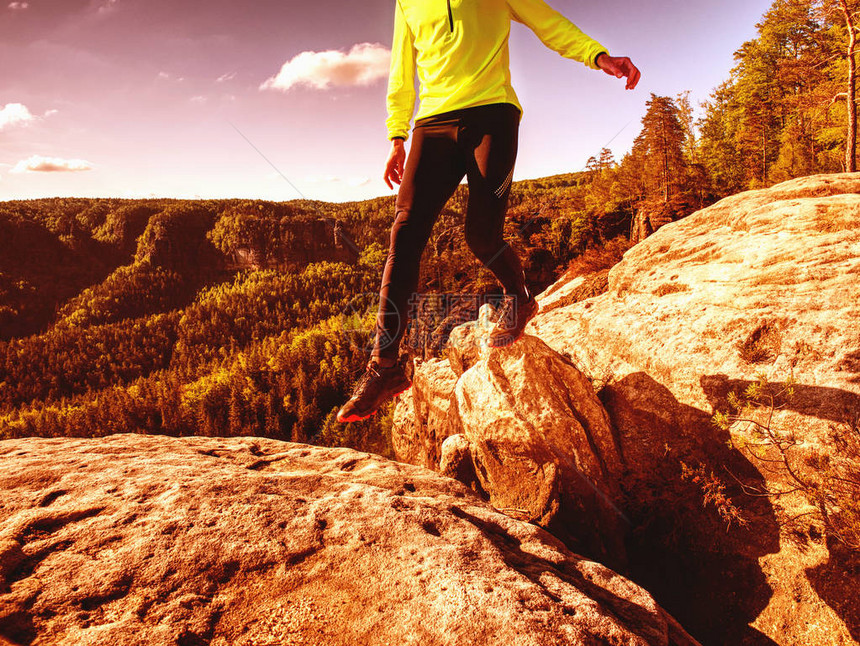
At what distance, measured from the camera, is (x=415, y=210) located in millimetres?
2738

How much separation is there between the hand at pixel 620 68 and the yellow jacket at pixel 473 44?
61 millimetres

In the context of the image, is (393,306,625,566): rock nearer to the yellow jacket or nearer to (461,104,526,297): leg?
(461,104,526,297): leg

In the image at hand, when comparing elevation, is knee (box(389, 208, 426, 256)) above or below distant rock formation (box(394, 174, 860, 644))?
above

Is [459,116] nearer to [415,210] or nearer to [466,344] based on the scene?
[415,210]

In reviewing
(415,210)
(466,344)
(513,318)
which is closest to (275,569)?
(415,210)

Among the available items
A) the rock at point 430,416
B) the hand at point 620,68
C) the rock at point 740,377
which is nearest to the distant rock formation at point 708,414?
the rock at point 740,377

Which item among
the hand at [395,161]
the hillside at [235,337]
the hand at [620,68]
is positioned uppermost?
the hand at [620,68]

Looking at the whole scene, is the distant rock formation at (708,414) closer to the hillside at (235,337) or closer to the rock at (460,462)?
the rock at (460,462)

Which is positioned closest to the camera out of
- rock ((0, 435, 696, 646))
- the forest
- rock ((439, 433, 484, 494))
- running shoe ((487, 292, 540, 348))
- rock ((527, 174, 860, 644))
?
rock ((0, 435, 696, 646))

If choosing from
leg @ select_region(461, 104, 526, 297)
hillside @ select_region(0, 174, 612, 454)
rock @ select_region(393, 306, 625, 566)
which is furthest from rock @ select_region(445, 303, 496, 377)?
hillside @ select_region(0, 174, 612, 454)

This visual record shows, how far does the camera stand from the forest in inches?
667

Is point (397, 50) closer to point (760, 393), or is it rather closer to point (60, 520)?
point (60, 520)

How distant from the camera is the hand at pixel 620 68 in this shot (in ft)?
8.50

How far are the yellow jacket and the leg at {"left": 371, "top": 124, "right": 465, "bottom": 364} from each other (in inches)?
10.3
